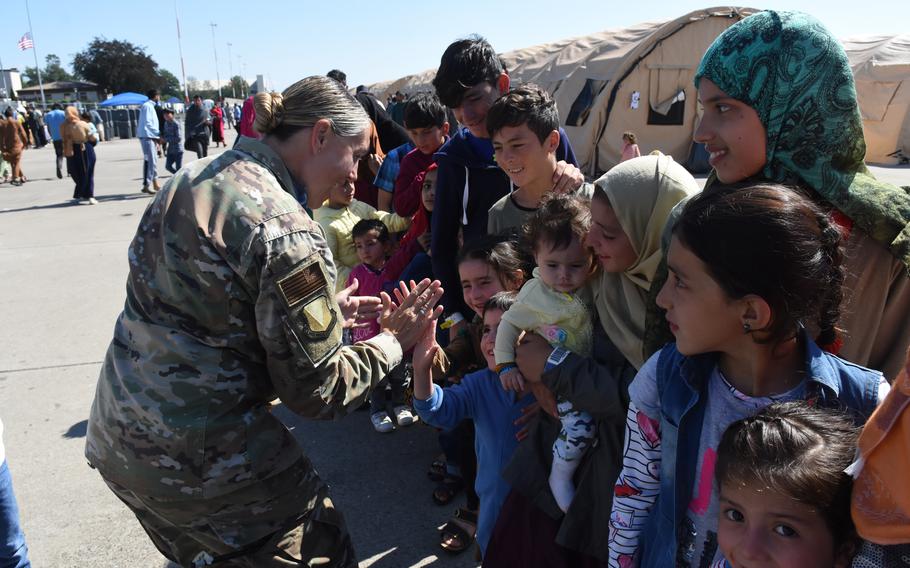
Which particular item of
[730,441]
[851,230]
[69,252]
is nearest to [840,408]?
[730,441]

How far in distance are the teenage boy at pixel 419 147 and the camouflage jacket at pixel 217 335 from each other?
6.67 feet

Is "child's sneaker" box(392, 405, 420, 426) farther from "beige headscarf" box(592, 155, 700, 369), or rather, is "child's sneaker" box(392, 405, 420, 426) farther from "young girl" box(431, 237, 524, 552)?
"beige headscarf" box(592, 155, 700, 369)

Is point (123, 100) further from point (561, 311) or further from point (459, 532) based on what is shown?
point (561, 311)

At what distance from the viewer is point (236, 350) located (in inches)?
66.3

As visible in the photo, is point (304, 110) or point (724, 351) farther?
point (304, 110)

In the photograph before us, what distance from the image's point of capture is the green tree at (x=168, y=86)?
70750 millimetres

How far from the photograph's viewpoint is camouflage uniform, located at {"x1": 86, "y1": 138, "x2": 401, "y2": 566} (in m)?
1.58

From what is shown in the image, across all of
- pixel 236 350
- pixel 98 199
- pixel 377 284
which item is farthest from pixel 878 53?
pixel 98 199

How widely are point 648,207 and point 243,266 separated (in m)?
1.10

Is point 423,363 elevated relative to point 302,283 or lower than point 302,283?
lower

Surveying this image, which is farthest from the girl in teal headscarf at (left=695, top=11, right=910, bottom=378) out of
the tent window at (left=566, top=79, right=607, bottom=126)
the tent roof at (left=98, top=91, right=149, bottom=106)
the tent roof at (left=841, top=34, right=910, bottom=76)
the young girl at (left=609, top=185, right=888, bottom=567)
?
the tent roof at (left=98, top=91, right=149, bottom=106)

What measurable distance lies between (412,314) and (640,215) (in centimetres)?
85

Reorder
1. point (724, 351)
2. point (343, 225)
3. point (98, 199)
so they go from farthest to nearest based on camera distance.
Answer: point (98, 199), point (343, 225), point (724, 351)

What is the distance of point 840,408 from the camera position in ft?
4.16
